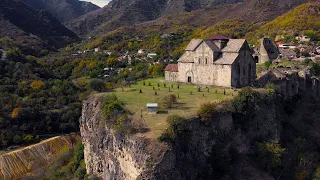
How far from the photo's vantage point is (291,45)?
61250 millimetres

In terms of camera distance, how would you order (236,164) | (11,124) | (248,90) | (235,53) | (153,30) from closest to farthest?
(236,164), (248,90), (235,53), (11,124), (153,30)

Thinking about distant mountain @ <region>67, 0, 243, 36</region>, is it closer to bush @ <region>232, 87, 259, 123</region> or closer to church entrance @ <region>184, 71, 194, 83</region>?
church entrance @ <region>184, 71, 194, 83</region>

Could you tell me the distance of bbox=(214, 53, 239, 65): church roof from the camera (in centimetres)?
3281

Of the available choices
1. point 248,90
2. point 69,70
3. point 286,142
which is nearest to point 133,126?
point 248,90

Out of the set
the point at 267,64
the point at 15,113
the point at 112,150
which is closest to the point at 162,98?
the point at 112,150

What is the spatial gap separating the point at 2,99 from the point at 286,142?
3259 centimetres

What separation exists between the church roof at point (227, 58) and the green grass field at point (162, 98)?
8.39 ft

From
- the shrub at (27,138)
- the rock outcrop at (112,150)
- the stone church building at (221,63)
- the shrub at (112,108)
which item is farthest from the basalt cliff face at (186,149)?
the shrub at (27,138)

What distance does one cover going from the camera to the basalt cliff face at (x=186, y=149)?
19.9 m

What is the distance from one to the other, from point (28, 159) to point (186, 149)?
1966cm

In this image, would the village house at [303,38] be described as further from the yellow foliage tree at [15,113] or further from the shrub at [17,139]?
the shrub at [17,139]

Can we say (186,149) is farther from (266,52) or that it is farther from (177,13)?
(177,13)

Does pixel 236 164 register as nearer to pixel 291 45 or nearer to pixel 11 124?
pixel 11 124

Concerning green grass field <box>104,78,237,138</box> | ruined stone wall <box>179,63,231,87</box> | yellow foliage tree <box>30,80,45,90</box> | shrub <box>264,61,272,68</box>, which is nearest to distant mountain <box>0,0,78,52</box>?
yellow foliage tree <box>30,80,45,90</box>
